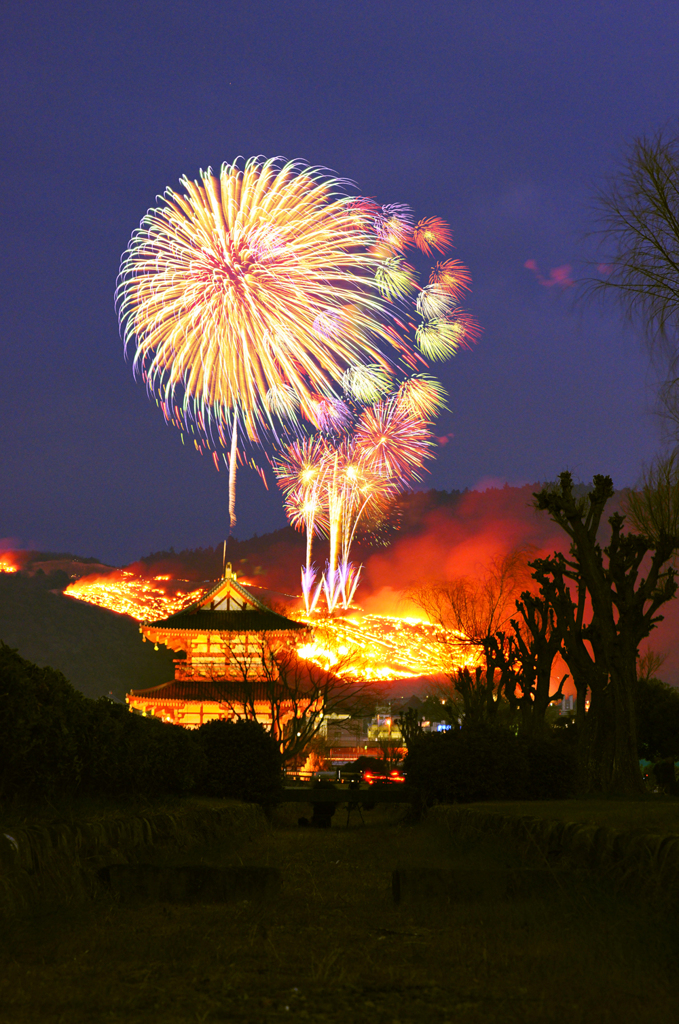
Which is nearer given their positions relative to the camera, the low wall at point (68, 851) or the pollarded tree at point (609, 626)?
the low wall at point (68, 851)

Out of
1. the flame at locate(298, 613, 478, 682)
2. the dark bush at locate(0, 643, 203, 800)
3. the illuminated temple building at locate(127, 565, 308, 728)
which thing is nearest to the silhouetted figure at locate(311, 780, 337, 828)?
the dark bush at locate(0, 643, 203, 800)

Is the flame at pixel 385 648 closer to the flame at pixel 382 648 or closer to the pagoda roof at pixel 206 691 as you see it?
the flame at pixel 382 648

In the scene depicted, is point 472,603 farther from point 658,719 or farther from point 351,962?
point 351,962

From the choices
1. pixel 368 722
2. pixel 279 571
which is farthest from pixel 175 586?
pixel 368 722

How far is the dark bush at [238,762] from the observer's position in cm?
1727

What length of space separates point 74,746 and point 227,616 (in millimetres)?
39366

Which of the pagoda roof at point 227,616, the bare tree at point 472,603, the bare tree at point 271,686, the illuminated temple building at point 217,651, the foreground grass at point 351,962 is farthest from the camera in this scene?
the bare tree at point 472,603

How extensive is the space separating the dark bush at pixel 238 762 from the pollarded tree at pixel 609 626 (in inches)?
250

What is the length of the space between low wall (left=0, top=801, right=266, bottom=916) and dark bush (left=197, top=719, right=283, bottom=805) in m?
6.97

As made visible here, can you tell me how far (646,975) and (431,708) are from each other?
98.4m

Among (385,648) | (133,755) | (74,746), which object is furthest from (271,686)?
(74,746)

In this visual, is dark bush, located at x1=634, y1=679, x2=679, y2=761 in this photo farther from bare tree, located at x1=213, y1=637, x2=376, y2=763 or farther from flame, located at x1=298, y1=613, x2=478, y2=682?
flame, located at x1=298, y1=613, x2=478, y2=682

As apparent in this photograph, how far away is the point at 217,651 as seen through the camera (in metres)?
47.8

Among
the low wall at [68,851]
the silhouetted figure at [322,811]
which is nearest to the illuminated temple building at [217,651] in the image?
the silhouetted figure at [322,811]
